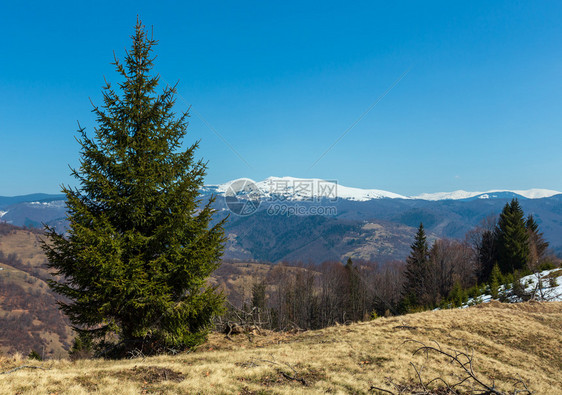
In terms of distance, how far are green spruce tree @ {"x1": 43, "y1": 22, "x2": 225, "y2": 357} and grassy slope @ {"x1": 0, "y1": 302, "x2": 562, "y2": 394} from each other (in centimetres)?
A: 170

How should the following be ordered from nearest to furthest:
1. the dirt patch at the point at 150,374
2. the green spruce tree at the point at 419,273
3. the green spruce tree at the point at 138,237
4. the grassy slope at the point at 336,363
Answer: the grassy slope at the point at 336,363 → the dirt patch at the point at 150,374 → the green spruce tree at the point at 138,237 → the green spruce tree at the point at 419,273

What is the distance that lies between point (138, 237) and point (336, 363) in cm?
838

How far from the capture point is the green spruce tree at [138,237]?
10.7 m

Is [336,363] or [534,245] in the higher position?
[534,245]

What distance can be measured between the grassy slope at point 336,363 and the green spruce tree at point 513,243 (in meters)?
33.2

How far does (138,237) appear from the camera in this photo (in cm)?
1114

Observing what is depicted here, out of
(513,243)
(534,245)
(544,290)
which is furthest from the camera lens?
(534,245)

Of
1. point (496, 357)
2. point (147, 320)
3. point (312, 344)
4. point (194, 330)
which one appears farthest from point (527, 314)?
point (147, 320)

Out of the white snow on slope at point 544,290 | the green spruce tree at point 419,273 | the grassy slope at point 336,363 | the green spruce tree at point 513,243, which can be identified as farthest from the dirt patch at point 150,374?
the green spruce tree at point 419,273

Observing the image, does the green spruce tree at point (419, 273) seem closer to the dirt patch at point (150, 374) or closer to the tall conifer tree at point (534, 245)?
the tall conifer tree at point (534, 245)

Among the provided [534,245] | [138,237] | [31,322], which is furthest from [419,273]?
[31,322]

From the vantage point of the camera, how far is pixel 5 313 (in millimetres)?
165875

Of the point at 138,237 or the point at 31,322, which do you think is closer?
the point at 138,237

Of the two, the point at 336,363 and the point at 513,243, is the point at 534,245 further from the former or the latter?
the point at 336,363
